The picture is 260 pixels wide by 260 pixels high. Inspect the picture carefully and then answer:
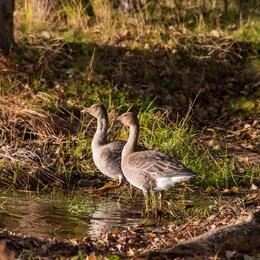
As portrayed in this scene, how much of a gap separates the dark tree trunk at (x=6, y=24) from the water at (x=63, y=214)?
5.30m

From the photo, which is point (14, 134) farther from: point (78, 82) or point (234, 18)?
point (234, 18)

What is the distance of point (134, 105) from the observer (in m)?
16.2

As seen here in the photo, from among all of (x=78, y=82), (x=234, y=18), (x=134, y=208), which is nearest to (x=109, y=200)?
(x=134, y=208)

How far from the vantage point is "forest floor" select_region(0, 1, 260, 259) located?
35.4 ft

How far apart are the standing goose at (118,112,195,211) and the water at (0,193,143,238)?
0.39m

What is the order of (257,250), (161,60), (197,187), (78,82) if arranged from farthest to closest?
(161,60) < (78,82) < (197,187) < (257,250)

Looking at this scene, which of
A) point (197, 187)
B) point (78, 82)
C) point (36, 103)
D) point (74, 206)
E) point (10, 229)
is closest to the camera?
point (10, 229)

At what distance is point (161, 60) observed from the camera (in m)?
18.6

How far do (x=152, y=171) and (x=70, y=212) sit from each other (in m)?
1.14

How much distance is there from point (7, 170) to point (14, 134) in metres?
1.32

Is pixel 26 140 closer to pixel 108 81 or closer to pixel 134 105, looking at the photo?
pixel 134 105

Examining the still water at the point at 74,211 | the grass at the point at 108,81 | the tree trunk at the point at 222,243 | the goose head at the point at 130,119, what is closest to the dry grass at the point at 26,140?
the grass at the point at 108,81

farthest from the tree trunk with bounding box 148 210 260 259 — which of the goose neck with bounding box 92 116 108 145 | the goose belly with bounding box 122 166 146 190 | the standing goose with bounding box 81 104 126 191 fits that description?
the goose neck with bounding box 92 116 108 145

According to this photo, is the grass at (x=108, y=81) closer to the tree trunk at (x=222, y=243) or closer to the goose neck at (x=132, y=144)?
the goose neck at (x=132, y=144)
